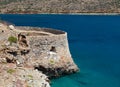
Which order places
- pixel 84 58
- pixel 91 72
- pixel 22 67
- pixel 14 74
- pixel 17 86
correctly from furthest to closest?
pixel 84 58 → pixel 91 72 → pixel 22 67 → pixel 14 74 → pixel 17 86

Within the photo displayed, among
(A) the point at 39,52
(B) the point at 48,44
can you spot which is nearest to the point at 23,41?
(A) the point at 39,52

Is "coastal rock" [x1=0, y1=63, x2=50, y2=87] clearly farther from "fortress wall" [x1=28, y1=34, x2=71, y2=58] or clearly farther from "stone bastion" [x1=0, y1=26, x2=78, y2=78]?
"fortress wall" [x1=28, y1=34, x2=71, y2=58]

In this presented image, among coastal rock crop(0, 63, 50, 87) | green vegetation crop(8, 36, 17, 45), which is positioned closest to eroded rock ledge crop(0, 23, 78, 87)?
green vegetation crop(8, 36, 17, 45)

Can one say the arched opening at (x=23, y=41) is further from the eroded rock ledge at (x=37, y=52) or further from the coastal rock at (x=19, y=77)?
the coastal rock at (x=19, y=77)

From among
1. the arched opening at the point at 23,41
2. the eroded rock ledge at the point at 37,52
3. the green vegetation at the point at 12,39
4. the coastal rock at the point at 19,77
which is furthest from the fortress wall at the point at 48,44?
the coastal rock at the point at 19,77

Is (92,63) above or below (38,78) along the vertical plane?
below

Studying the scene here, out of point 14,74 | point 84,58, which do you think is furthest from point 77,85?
point 84,58

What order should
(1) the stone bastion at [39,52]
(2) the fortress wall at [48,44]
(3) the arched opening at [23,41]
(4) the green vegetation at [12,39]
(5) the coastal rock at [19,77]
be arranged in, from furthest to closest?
(2) the fortress wall at [48,44] → (3) the arched opening at [23,41] → (4) the green vegetation at [12,39] → (1) the stone bastion at [39,52] → (5) the coastal rock at [19,77]

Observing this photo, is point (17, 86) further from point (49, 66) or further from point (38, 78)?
point (49, 66)

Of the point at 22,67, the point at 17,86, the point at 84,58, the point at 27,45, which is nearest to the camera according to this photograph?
the point at 17,86
